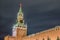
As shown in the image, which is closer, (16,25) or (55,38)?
(55,38)

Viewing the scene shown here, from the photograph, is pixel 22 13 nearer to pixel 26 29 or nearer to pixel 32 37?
pixel 26 29

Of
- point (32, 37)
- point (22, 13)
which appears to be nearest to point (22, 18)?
point (22, 13)

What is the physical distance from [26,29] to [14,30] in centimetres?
315

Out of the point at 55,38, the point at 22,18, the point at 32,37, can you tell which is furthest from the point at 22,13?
the point at 55,38

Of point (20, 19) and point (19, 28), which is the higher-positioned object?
point (20, 19)

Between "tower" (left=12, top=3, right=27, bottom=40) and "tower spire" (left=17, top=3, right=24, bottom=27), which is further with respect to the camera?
"tower spire" (left=17, top=3, right=24, bottom=27)

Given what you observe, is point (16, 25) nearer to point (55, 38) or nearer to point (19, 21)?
point (19, 21)

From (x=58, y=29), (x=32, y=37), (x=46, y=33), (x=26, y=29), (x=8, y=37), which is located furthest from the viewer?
(x=26, y=29)

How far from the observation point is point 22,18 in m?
55.8

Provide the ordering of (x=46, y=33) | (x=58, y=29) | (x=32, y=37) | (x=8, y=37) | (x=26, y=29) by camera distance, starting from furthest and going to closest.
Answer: (x=26, y=29)
(x=8, y=37)
(x=32, y=37)
(x=46, y=33)
(x=58, y=29)

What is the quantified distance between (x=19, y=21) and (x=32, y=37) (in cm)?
931

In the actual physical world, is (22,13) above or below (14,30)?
above

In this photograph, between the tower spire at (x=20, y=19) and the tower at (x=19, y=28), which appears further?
the tower spire at (x=20, y=19)

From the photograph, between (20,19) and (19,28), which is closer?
(19,28)
